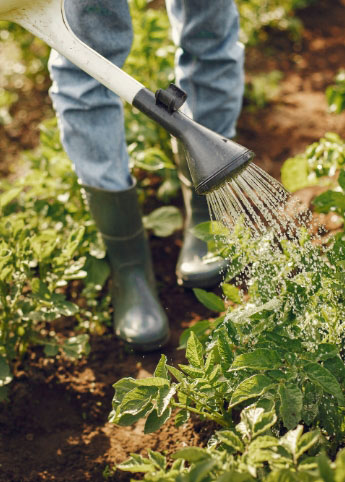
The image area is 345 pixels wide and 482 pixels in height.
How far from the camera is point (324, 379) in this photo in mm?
1210

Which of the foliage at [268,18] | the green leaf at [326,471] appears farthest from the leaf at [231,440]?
the foliage at [268,18]

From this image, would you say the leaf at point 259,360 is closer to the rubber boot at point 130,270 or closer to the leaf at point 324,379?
the leaf at point 324,379

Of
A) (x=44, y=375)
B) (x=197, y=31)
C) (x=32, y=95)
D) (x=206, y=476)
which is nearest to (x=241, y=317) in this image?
(x=206, y=476)

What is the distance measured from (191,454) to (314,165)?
1098 millimetres

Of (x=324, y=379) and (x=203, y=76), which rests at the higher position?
(x=203, y=76)

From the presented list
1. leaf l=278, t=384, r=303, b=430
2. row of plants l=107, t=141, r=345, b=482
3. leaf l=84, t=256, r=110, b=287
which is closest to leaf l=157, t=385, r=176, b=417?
row of plants l=107, t=141, r=345, b=482

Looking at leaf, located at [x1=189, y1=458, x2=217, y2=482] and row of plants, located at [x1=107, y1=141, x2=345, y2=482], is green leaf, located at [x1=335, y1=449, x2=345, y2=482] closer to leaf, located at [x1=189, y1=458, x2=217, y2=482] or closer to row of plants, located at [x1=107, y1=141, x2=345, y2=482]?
row of plants, located at [x1=107, y1=141, x2=345, y2=482]

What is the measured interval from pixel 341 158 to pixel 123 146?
676 millimetres

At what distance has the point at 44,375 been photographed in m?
1.89

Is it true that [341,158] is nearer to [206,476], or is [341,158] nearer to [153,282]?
[153,282]

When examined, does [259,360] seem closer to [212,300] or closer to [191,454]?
[191,454]

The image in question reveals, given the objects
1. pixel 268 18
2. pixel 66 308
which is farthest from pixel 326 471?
pixel 268 18

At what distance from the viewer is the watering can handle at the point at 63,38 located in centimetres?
134

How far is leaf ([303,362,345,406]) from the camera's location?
1194 millimetres
